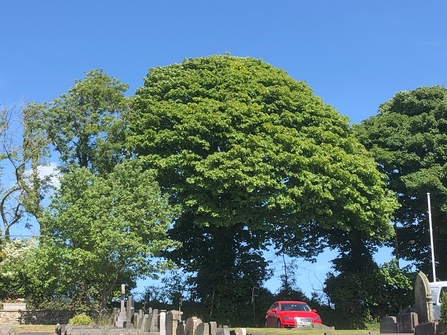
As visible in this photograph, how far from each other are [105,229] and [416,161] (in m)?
Result: 19.2

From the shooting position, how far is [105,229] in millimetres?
25797

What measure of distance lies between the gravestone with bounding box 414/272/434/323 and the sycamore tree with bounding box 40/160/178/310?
1298cm

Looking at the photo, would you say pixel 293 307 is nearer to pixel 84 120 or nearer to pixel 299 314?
pixel 299 314

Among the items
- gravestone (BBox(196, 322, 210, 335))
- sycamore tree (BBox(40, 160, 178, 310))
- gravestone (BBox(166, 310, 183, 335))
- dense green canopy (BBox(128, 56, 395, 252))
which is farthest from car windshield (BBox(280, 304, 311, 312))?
gravestone (BBox(196, 322, 210, 335))

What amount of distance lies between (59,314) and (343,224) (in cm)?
1598

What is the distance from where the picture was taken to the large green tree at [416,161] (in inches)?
1300

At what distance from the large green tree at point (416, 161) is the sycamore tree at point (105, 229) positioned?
14603 mm

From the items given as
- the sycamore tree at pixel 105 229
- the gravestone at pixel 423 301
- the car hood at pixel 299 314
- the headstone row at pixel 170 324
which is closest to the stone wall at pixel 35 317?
the sycamore tree at pixel 105 229

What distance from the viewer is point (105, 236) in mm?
25688

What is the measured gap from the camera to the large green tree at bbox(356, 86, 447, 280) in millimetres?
33031

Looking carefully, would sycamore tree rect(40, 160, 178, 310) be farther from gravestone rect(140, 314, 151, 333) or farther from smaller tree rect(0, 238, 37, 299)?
gravestone rect(140, 314, 151, 333)

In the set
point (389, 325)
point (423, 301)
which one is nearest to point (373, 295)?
point (389, 325)

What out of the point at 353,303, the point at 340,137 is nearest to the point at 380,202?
the point at 340,137

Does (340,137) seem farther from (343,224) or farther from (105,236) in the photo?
(105,236)
